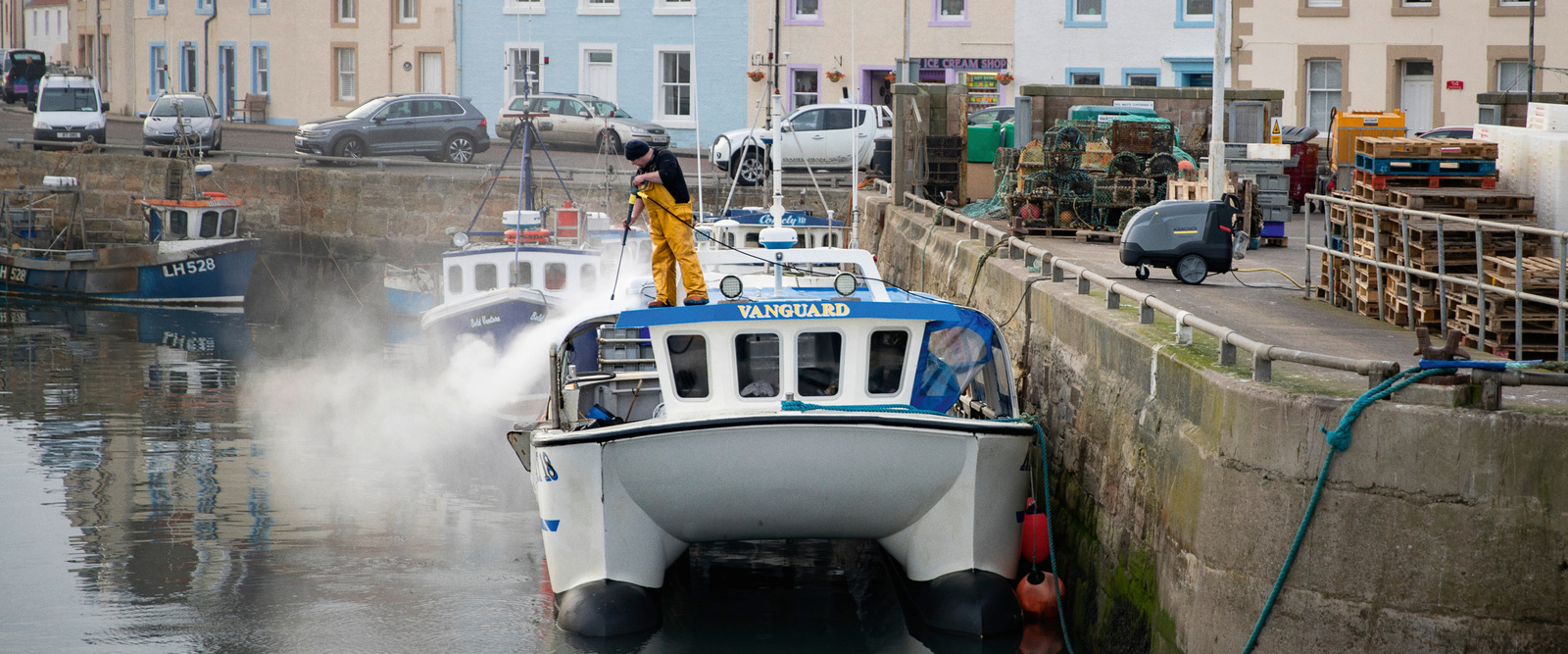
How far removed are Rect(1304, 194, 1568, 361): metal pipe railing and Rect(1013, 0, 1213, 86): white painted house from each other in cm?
1934

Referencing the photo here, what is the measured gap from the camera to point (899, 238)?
58.9 ft

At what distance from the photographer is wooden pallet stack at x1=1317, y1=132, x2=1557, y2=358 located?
26.4ft

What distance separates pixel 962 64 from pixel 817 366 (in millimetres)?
22773

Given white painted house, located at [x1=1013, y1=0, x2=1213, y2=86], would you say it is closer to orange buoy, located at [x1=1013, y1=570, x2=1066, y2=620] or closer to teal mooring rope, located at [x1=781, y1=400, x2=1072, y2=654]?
teal mooring rope, located at [x1=781, y1=400, x2=1072, y2=654]

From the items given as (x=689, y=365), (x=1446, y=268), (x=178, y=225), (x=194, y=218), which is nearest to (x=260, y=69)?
(x=178, y=225)

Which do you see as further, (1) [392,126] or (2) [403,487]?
(1) [392,126]

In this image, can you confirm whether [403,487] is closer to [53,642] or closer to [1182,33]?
[53,642]

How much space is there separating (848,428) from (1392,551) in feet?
10.1

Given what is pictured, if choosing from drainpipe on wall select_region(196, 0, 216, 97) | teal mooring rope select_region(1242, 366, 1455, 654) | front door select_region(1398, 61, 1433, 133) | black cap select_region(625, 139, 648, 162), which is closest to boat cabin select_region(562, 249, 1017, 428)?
black cap select_region(625, 139, 648, 162)

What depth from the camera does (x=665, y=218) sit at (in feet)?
32.5

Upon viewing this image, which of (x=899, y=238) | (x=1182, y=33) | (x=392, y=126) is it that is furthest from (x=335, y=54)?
(x=899, y=238)

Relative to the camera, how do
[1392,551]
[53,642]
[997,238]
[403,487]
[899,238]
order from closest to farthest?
[1392,551]
[53,642]
[997,238]
[403,487]
[899,238]

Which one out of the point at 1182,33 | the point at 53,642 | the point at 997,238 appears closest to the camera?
the point at 53,642

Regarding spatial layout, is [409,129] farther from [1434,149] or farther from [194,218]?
[1434,149]
